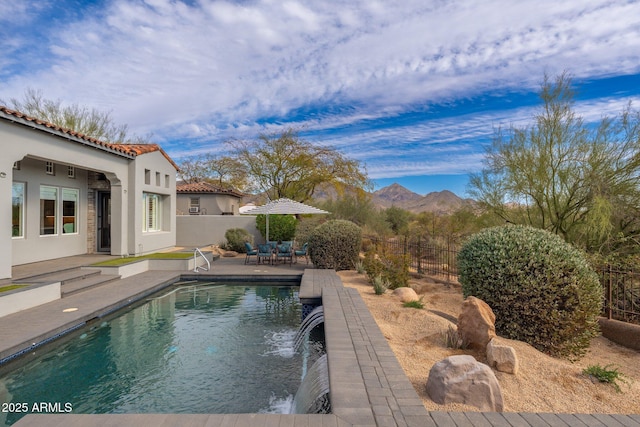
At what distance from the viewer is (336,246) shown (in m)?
12.7

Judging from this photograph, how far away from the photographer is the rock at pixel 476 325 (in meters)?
4.87

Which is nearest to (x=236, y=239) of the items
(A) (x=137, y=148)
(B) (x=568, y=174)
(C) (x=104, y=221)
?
(C) (x=104, y=221)

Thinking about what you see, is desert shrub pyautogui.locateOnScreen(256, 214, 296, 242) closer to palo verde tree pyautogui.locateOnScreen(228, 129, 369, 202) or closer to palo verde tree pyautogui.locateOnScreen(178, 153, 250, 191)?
palo verde tree pyautogui.locateOnScreen(228, 129, 369, 202)

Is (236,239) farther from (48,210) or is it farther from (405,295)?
(405,295)

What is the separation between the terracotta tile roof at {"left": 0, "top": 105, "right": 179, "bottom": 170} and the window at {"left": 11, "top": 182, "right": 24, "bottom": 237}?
2372mm

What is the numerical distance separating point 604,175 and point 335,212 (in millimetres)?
18121

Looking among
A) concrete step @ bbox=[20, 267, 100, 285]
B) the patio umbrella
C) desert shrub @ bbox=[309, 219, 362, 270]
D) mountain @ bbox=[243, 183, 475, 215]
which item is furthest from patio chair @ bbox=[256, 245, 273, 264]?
mountain @ bbox=[243, 183, 475, 215]

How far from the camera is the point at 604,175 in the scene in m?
8.78

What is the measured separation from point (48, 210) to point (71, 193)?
4.40ft

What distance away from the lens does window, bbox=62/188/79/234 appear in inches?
513

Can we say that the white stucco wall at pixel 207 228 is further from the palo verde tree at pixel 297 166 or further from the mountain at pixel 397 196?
the mountain at pixel 397 196

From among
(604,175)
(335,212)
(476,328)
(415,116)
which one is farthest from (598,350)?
(415,116)

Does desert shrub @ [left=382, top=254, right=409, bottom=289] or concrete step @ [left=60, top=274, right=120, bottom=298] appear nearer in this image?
concrete step @ [left=60, top=274, right=120, bottom=298]

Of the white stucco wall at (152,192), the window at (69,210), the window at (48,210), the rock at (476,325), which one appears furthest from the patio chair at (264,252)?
the rock at (476,325)
